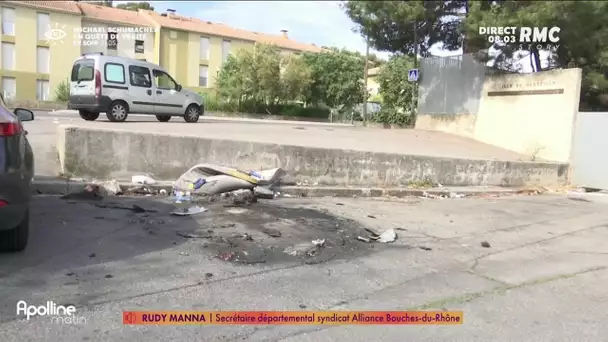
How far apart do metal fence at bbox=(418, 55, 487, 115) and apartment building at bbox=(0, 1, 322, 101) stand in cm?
2343

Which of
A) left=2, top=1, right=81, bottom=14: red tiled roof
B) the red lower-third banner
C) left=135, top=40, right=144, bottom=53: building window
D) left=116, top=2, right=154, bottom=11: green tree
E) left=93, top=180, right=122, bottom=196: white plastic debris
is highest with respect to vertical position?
left=116, top=2, right=154, bottom=11: green tree

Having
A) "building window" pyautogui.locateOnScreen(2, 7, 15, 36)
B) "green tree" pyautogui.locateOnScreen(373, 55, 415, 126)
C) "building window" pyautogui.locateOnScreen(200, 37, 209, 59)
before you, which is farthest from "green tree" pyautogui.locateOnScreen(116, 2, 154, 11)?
"green tree" pyautogui.locateOnScreen(373, 55, 415, 126)

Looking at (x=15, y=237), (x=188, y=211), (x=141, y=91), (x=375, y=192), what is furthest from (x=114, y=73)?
(x=15, y=237)

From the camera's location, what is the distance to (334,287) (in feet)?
15.3

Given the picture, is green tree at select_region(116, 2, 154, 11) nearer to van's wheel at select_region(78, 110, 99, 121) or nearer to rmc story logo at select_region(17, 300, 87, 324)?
van's wheel at select_region(78, 110, 99, 121)

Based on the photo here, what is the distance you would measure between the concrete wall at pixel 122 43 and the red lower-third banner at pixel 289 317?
4742cm

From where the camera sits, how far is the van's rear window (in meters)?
15.0

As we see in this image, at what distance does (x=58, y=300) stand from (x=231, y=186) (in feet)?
15.5

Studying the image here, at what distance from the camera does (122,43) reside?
48969 mm

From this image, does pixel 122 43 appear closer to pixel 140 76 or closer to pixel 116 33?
pixel 116 33

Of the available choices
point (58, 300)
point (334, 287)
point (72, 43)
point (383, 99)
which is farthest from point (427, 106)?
point (72, 43)

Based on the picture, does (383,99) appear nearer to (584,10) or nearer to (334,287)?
(584,10)

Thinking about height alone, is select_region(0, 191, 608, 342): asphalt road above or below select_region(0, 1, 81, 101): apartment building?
below

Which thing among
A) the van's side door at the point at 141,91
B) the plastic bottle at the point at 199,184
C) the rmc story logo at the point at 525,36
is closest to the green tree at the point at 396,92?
the rmc story logo at the point at 525,36
